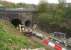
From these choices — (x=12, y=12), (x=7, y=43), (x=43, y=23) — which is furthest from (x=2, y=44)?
(x=43, y=23)

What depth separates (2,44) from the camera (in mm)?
8570

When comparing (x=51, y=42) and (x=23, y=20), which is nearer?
(x=51, y=42)

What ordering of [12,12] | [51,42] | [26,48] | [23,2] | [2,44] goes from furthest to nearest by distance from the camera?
[23,2] → [12,12] → [51,42] → [26,48] → [2,44]

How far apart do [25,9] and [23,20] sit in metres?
0.74

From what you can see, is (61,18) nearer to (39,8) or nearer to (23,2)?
(39,8)

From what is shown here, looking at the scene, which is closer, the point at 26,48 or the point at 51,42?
the point at 26,48

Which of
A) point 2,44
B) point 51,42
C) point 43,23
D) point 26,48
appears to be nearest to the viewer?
point 2,44

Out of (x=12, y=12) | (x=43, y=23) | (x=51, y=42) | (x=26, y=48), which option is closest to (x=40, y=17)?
(x=43, y=23)

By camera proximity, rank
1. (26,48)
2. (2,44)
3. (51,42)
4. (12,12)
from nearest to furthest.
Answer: (2,44) < (26,48) < (51,42) < (12,12)

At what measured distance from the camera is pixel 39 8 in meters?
18.2

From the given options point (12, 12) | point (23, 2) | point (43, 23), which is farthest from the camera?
point (23, 2)

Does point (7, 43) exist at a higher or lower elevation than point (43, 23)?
higher

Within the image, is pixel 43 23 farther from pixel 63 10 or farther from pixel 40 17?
pixel 63 10

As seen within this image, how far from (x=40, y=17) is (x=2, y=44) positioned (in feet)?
32.5
